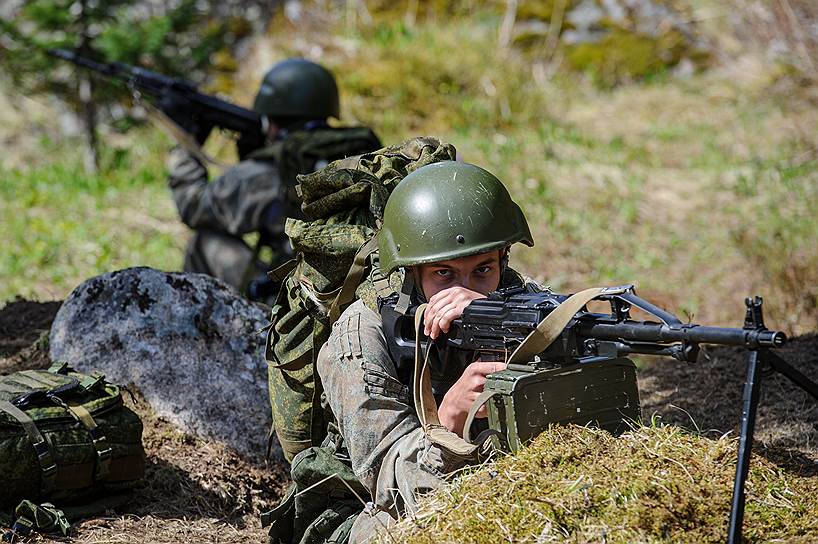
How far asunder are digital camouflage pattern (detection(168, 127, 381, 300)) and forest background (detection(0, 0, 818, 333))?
1548 millimetres

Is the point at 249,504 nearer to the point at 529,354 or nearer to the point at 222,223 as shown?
the point at 529,354

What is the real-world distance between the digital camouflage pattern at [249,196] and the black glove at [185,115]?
457 mm

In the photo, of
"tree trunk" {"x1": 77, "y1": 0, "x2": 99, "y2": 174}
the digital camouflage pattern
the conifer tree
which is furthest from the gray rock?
"tree trunk" {"x1": 77, "y1": 0, "x2": 99, "y2": 174}

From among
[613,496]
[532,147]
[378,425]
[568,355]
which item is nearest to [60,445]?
[378,425]

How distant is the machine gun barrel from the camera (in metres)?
2.34

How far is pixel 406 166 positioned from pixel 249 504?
1.99 m

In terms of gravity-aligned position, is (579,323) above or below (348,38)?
below

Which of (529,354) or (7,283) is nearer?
(529,354)

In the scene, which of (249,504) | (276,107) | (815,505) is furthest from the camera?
(276,107)

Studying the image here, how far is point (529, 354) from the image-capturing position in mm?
2850

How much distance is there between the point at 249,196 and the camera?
24.5 feet

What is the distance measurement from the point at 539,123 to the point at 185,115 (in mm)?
5195

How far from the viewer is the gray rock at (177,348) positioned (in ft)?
17.9

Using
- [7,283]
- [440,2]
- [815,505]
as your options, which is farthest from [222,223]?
[440,2]
